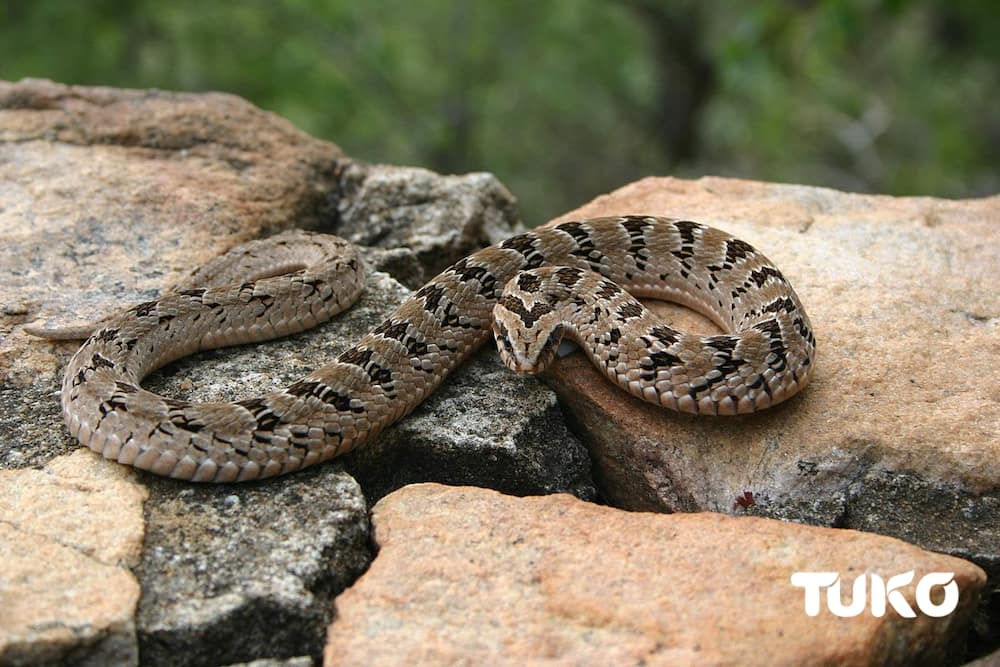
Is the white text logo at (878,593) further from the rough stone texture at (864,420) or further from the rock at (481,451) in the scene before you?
the rock at (481,451)

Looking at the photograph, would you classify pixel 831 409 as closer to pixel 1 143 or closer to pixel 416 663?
pixel 416 663

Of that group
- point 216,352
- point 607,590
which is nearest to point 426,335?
point 216,352

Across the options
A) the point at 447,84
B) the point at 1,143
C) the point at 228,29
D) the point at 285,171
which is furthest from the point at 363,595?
the point at 447,84

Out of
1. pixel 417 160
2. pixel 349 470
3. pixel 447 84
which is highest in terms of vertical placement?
pixel 349 470

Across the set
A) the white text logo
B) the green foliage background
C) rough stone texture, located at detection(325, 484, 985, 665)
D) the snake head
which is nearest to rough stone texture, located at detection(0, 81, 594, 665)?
the snake head

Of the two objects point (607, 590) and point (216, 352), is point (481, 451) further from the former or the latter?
point (216, 352)

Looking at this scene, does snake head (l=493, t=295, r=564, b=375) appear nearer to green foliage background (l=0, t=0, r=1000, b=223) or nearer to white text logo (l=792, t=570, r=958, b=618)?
white text logo (l=792, t=570, r=958, b=618)

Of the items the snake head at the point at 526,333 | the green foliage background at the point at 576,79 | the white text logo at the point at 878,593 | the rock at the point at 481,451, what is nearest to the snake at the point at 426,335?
the snake head at the point at 526,333
